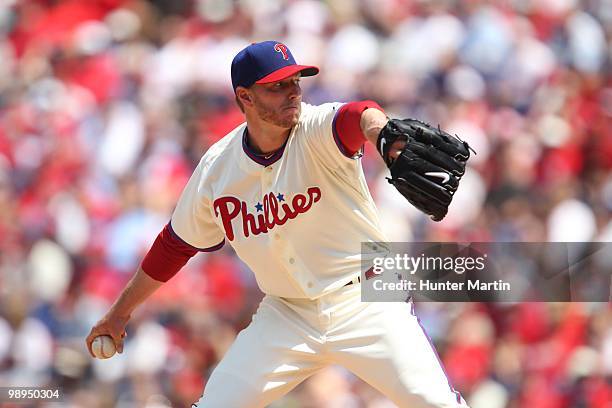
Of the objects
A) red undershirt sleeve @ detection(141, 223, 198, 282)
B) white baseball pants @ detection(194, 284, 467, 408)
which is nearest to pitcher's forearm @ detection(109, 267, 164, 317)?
red undershirt sleeve @ detection(141, 223, 198, 282)

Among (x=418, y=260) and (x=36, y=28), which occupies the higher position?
(x=36, y=28)

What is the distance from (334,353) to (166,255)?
37.7 inches

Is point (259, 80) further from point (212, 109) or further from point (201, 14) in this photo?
point (201, 14)

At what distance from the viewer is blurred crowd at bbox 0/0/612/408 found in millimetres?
7746

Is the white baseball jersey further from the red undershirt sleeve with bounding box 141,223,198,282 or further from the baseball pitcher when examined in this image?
the red undershirt sleeve with bounding box 141,223,198,282

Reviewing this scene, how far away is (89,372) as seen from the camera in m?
8.27

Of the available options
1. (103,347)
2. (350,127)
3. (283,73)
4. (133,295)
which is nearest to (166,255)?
(133,295)

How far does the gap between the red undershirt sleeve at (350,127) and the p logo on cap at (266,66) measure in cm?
38

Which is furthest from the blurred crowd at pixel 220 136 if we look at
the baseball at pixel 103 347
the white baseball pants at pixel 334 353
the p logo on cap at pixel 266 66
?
the p logo on cap at pixel 266 66

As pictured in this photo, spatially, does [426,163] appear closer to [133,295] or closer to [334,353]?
[334,353]

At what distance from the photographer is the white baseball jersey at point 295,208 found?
4.61 m

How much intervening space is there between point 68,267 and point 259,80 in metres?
4.89

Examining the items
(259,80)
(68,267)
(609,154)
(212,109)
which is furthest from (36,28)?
(259,80)

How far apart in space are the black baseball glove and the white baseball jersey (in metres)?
0.64
